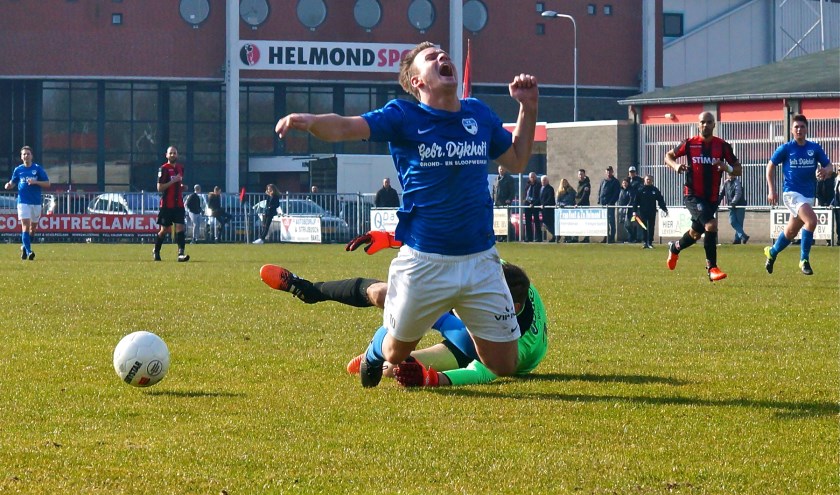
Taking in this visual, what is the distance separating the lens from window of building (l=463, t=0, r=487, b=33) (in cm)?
5903

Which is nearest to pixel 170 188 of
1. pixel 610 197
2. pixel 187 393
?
pixel 610 197

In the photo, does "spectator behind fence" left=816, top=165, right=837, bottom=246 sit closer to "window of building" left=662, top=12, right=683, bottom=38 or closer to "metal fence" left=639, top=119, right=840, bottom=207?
"metal fence" left=639, top=119, right=840, bottom=207

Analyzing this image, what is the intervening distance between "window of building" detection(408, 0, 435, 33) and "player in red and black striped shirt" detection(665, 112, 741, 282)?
136 ft

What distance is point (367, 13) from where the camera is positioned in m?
57.8

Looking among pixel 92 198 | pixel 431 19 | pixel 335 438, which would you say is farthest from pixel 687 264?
pixel 431 19

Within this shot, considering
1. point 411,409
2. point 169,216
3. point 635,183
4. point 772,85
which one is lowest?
point 411,409

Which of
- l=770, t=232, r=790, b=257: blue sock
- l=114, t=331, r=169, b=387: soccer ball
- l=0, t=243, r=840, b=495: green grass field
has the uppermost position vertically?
l=770, t=232, r=790, b=257: blue sock

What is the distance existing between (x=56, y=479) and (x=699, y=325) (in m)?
7.37

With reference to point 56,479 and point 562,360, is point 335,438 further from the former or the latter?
point 562,360

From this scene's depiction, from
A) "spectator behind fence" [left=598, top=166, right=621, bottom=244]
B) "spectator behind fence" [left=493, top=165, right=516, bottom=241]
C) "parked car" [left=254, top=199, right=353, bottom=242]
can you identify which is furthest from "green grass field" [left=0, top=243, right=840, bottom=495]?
"parked car" [left=254, top=199, right=353, bottom=242]

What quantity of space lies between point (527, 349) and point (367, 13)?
50.9 meters

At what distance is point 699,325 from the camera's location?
1153cm

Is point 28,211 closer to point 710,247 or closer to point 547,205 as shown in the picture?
point 710,247

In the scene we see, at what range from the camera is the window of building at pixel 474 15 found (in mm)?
59031
